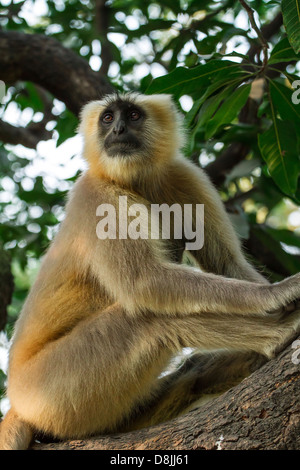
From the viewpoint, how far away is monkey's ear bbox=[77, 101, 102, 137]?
222 inches

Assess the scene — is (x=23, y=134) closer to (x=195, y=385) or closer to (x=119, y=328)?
(x=119, y=328)

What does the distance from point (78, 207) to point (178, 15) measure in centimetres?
416

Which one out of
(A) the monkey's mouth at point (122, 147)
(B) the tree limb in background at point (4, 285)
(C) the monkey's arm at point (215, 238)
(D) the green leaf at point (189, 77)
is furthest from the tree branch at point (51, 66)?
(D) the green leaf at point (189, 77)

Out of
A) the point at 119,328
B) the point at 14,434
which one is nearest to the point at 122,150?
the point at 119,328

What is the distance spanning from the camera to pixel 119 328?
13.6 feet

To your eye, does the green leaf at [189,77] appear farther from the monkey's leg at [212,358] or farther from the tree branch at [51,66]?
the tree branch at [51,66]

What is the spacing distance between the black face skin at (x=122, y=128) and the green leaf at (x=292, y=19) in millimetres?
1718

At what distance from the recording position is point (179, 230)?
515 cm

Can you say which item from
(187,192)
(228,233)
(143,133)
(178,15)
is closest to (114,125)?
(143,133)

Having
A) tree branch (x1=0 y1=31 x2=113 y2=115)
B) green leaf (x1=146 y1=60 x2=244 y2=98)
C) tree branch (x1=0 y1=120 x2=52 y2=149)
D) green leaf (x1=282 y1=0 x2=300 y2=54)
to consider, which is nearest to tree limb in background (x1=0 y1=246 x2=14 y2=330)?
tree branch (x1=0 y1=31 x2=113 y2=115)

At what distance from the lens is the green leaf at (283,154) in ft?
16.5

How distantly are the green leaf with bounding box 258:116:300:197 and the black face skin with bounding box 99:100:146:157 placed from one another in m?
1.13

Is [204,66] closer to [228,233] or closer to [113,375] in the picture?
[228,233]

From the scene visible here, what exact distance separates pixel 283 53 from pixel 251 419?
9.00 feet
